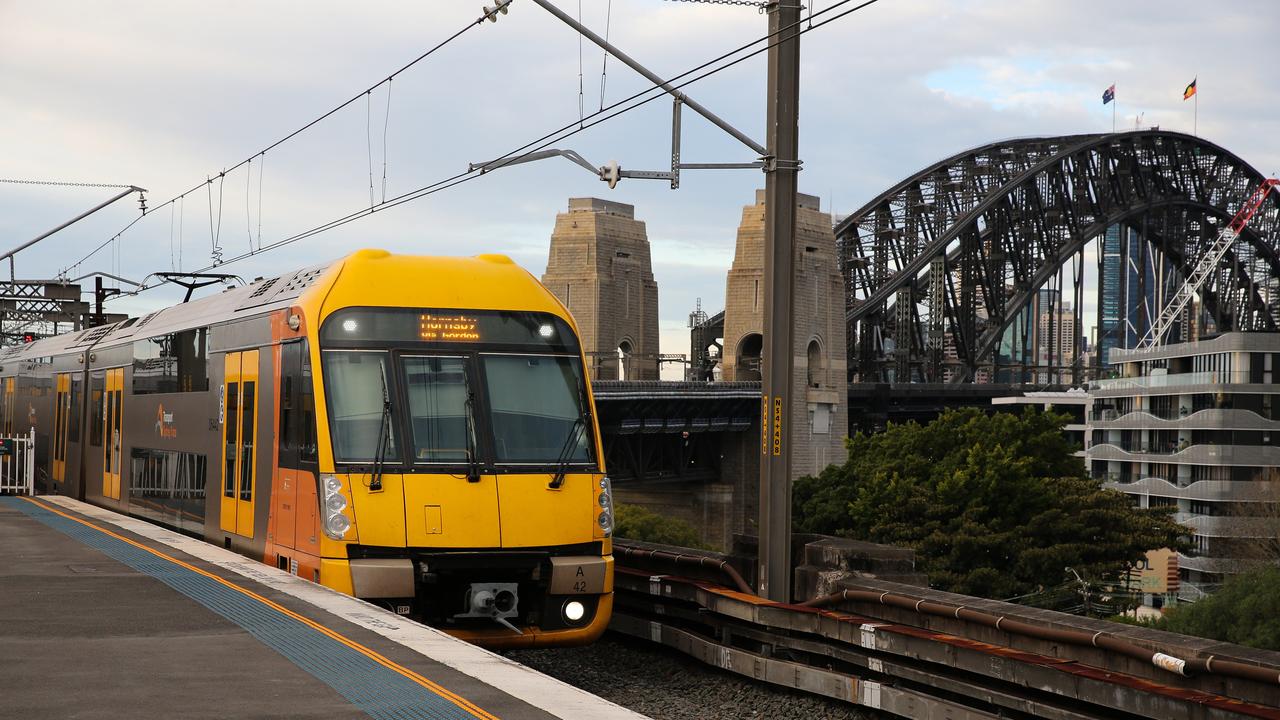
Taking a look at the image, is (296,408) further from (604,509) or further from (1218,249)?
(1218,249)

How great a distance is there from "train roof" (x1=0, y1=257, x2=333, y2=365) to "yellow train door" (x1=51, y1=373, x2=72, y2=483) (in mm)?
644

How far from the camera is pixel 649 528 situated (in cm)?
8475

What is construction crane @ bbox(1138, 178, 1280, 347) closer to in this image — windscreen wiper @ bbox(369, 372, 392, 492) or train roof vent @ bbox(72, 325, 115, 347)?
train roof vent @ bbox(72, 325, 115, 347)

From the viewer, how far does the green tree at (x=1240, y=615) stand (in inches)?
1683

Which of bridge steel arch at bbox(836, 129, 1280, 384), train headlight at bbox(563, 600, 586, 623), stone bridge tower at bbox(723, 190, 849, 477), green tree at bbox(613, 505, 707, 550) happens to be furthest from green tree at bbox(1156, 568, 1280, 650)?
bridge steel arch at bbox(836, 129, 1280, 384)

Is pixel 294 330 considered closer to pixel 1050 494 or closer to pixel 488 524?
pixel 488 524

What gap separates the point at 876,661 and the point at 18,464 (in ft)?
80.6

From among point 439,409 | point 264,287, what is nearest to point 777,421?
point 439,409

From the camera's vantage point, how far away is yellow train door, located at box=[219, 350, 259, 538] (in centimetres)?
1630

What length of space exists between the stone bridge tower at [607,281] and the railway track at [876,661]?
92.2 meters

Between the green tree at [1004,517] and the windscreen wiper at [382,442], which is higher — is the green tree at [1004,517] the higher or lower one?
the lower one

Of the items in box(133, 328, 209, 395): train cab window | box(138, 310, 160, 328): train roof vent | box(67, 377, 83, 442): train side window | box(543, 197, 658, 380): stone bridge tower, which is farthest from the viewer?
box(543, 197, 658, 380): stone bridge tower

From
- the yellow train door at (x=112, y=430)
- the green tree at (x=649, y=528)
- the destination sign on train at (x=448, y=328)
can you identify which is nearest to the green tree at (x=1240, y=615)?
the yellow train door at (x=112, y=430)

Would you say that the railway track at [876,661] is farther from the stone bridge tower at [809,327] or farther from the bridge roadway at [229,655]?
the stone bridge tower at [809,327]
